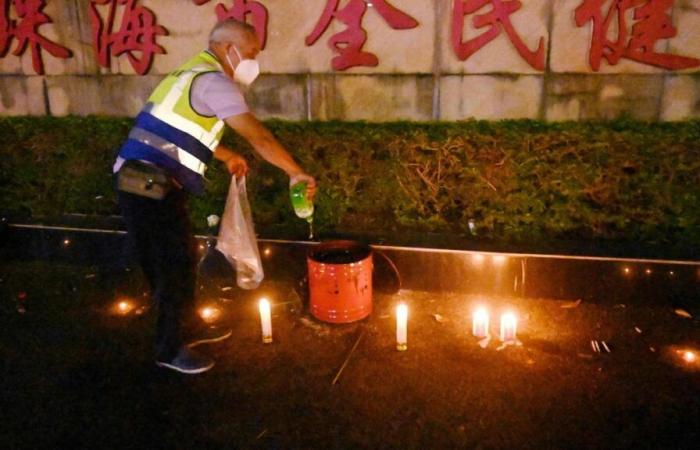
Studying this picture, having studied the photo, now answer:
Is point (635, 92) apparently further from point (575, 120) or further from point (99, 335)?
A: point (99, 335)

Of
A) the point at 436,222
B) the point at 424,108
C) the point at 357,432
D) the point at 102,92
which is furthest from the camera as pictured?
the point at 102,92

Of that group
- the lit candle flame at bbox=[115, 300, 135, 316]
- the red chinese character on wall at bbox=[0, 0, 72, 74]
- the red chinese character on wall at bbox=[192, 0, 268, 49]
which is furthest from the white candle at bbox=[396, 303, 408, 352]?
the red chinese character on wall at bbox=[0, 0, 72, 74]

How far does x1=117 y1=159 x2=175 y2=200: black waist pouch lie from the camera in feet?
11.7

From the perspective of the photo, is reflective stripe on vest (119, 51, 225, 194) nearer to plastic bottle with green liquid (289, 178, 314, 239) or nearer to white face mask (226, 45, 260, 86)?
white face mask (226, 45, 260, 86)

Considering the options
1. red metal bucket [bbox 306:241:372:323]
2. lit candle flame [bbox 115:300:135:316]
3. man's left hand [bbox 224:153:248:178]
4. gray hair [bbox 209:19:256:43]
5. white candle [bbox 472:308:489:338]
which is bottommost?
lit candle flame [bbox 115:300:135:316]

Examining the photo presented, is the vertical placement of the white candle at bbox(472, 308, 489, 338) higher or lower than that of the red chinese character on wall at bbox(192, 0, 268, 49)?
lower

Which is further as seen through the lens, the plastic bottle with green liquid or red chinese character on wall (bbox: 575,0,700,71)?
red chinese character on wall (bbox: 575,0,700,71)

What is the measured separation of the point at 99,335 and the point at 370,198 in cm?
274

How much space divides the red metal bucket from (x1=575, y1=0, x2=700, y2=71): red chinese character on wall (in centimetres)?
343

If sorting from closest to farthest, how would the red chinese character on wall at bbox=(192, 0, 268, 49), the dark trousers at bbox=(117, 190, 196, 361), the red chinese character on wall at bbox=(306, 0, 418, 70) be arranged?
the dark trousers at bbox=(117, 190, 196, 361) < the red chinese character on wall at bbox=(306, 0, 418, 70) < the red chinese character on wall at bbox=(192, 0, 268, 49)

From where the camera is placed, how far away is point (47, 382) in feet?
13.0

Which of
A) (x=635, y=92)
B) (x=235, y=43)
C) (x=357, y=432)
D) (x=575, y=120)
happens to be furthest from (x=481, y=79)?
(x=357, y=432)

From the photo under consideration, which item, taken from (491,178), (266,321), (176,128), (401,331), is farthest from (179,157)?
(491,178)

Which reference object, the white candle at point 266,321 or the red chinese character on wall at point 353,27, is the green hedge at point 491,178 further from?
the white candle at point 266,321
